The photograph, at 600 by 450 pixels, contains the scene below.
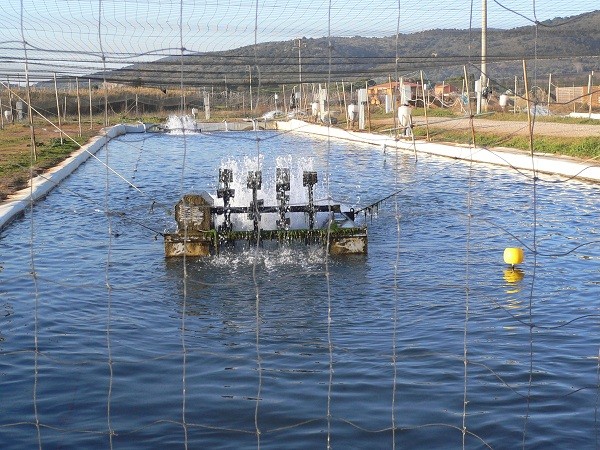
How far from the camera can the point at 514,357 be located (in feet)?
27.2

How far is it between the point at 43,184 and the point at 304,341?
11.7 m

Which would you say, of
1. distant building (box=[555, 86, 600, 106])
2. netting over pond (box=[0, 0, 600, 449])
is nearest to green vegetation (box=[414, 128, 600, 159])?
netting over pond (box=[0, 0, 600, 449])

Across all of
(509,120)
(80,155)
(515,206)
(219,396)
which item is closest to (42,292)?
(219,396)

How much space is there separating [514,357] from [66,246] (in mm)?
7762

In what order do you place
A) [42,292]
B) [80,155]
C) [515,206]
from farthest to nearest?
[80,155] → [515,206] → [42,292]

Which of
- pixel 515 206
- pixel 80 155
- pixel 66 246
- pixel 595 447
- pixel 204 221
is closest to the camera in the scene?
pixel 595 447

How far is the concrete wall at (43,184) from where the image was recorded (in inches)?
584

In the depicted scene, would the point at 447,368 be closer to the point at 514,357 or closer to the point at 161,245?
the point at 514,357

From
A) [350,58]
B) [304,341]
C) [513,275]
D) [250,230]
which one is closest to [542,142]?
[350,58]

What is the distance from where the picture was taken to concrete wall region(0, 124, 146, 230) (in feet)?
48.7

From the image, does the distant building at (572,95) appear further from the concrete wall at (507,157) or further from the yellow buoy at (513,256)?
the yellow buoy at (513,256)

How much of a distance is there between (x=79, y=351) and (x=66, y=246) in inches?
216

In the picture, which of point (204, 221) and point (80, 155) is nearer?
point (204, 221)

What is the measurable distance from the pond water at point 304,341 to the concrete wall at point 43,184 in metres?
0.37
